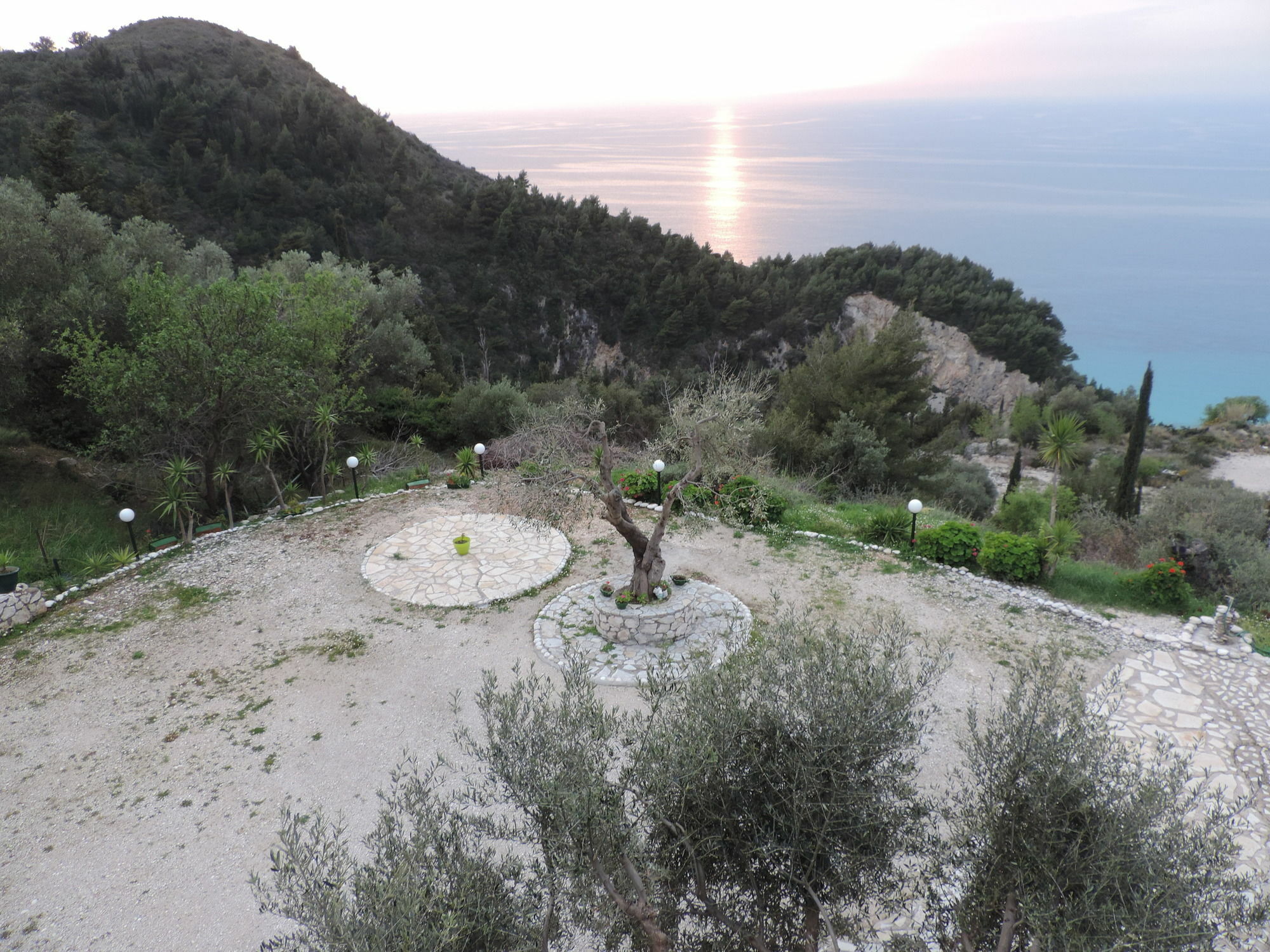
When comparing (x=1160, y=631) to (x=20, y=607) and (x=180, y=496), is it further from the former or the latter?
(x=180, y=496)

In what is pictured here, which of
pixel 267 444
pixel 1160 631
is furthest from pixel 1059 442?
pixel 267 444

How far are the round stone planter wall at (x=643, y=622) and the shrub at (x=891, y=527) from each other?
4.76 m

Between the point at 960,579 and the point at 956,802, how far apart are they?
737 cm

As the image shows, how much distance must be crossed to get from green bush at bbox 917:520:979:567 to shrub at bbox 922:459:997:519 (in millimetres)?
7624

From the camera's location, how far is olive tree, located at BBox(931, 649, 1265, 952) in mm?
3768

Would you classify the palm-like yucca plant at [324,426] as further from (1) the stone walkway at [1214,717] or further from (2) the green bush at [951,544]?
(1) the stone walkway at [1214,717]

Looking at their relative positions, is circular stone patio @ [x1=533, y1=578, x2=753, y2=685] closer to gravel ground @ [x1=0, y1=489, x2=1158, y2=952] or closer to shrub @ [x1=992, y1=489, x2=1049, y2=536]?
gravel ground @ [x1=0, y1=489, x2=1158, y2=952]

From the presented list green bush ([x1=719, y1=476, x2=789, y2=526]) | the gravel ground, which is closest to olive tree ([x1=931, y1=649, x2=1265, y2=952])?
Answer: the gravel ground

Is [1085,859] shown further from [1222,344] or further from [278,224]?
[1222,344]

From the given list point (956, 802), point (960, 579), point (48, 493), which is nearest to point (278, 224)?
point (48, 493)

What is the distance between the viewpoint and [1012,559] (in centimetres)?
1141

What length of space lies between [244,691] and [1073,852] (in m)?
8.93

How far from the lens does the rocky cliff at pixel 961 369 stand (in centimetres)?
4528

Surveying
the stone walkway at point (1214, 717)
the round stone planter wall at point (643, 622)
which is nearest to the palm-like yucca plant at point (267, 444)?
the round stone planter wall at point (643, 622)
